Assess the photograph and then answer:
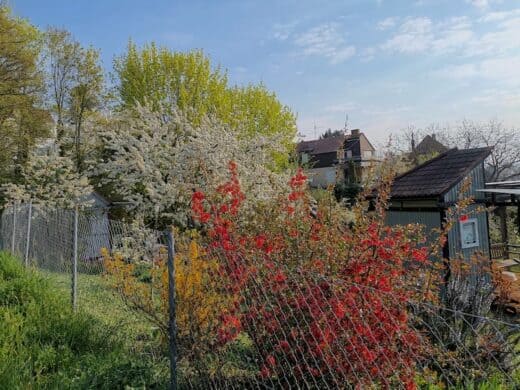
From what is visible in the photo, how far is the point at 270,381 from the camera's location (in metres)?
3.38

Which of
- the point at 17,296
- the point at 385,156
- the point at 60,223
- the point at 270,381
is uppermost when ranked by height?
the point at 385,156

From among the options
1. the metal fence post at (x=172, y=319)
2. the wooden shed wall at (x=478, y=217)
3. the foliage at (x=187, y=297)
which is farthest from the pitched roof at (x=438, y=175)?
the metal fence post at (x=172, y=319)

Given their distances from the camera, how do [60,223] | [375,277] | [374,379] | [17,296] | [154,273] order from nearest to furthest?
[374,379] → [375,277] → [154,273] → [17,296] → [60,223]

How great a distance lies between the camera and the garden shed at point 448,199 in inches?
497

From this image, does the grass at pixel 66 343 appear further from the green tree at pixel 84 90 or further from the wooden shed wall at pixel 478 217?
the green tree at pixel 84 90

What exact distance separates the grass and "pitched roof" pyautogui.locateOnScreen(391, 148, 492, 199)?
32.9 feet

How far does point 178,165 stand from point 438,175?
8073mm

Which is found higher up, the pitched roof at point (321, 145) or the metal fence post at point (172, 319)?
the pitched roof at point (321, 145)

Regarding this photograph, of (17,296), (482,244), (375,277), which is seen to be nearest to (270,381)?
(375,277)

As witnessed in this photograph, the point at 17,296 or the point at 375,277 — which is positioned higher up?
the point at 375,277

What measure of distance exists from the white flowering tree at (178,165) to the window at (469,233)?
5804mm

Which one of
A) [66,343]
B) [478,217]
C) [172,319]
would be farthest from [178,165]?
[478,217]

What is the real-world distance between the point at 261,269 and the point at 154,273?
1485 millimetres

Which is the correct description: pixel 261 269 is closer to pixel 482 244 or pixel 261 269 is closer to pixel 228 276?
pixel 228 276
